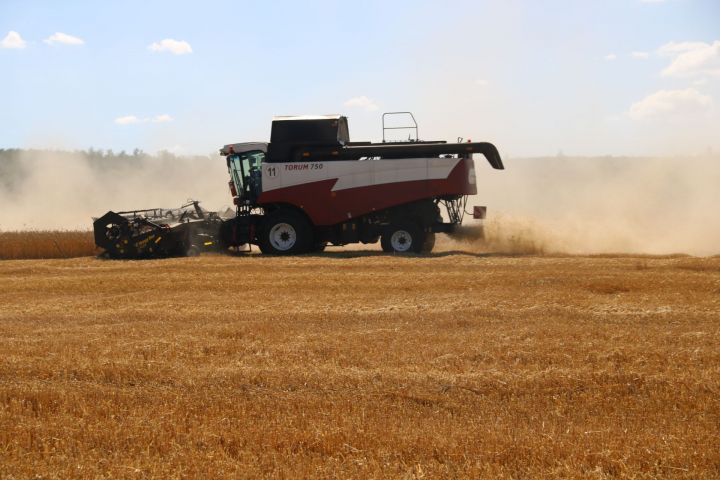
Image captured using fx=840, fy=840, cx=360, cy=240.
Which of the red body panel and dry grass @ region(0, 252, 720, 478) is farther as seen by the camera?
the red body panel

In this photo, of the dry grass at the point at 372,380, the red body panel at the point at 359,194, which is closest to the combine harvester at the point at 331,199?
the red body panel at the point at 359,194

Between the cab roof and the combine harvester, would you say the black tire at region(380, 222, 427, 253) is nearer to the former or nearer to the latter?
the combine harvester

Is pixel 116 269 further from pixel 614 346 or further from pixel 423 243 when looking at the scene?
pixel 614 346

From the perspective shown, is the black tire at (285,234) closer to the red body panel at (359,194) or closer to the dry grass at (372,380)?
the red body panel at (359,194)

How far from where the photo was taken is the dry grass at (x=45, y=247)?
917 inches

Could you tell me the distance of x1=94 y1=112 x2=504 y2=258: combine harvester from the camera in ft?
68.2

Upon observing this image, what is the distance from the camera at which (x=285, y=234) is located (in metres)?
21.8

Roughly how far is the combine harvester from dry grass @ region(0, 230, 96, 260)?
2959 mm

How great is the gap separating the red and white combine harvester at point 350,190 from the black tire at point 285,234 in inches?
1.0

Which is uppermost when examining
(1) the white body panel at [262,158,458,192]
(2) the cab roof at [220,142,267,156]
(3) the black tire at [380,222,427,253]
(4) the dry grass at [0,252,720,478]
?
(2) the cab roof at [220,142,267,156]

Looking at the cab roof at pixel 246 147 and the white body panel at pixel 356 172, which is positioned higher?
the cab roof at pixel 246 147

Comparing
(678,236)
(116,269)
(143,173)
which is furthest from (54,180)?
(678,236)

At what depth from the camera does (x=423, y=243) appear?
69.4 ft

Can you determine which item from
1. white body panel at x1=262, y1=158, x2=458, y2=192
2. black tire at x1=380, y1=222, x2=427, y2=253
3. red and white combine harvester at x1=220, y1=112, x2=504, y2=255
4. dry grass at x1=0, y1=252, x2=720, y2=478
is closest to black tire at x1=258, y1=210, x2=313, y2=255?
red and white combine harvester at x1=220, y1=112, x2=504, y2=255
